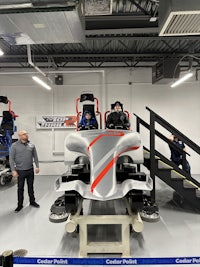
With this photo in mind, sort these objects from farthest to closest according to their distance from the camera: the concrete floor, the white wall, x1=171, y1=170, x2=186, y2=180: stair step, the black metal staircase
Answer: the white wall < x1=171, y1=170, x2=186, y2=180: stair step < the black metal staircase < the concrete floor

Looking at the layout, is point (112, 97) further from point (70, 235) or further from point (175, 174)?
point (70, 235)

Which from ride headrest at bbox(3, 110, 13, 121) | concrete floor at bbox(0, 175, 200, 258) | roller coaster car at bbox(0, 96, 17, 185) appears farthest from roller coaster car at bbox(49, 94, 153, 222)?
ride headrest at bbox(3, 110, 13, 121)

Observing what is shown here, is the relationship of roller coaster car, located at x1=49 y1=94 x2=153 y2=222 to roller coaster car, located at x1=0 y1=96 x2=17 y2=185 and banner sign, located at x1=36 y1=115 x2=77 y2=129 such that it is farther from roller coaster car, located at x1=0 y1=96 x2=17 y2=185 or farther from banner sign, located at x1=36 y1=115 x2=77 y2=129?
banner sign, located at x1=36 y1=115 x2=77 y2=129

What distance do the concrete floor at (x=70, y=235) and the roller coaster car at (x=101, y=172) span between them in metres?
0.69

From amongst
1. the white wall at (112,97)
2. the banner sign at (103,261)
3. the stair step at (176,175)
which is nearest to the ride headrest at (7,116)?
the white wall at (112,97)

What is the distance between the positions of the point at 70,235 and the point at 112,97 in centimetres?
598

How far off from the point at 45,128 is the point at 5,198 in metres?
3.58

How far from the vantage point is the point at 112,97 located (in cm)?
871

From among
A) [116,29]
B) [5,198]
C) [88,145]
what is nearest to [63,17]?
[88,145]

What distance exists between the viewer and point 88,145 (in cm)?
322

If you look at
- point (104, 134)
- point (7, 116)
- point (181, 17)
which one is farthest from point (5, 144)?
point (181, 17)

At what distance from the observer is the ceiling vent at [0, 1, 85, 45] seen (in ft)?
7.27

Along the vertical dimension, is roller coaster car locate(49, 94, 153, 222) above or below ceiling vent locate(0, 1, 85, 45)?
below

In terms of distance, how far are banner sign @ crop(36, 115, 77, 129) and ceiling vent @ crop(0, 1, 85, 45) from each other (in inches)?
222
